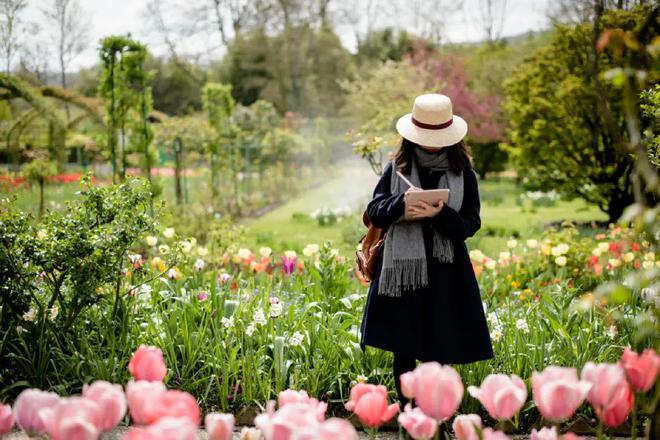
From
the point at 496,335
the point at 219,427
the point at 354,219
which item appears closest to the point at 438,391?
the point at 219,427

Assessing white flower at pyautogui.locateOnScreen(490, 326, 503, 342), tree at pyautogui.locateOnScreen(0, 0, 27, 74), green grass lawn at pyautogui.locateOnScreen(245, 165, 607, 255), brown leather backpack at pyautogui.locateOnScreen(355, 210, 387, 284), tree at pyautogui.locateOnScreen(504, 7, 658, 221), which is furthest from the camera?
tree at pyautogui.locateOnScreen(504, 7, 658, 221)

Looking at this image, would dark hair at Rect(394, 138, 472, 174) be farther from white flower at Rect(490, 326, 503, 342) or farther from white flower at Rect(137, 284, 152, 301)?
white flower at Rect(137, 284, 152, 301)

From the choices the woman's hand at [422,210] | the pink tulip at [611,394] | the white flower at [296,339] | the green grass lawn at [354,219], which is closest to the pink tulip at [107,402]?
the pink tulip at [611,394]

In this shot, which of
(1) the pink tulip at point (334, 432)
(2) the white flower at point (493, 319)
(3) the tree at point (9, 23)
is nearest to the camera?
(1) the pink tulip at point (334, 432)

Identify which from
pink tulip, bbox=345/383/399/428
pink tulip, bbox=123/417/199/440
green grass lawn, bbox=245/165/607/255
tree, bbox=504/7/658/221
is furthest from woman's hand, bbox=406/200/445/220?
tree, bbox=504/7/658/221

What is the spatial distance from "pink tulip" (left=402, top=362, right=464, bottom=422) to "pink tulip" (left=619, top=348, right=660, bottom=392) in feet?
1.06

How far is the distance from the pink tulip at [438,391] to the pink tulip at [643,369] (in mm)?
323

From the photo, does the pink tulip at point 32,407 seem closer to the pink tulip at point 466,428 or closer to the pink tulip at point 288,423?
the pink tulip at point 288,423

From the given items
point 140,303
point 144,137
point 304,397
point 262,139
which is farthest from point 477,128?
point 304,397

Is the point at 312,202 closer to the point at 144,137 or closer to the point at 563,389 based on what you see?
the point at 144,137

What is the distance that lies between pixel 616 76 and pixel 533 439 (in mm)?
661

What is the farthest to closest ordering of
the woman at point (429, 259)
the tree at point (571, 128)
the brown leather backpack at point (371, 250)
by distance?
the tree at point (571, 128), the brown leather backpack at point (371, 250), the woman at point (429, 259)

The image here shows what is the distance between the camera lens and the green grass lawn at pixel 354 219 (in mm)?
8734

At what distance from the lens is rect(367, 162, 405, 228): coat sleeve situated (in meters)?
2.72
